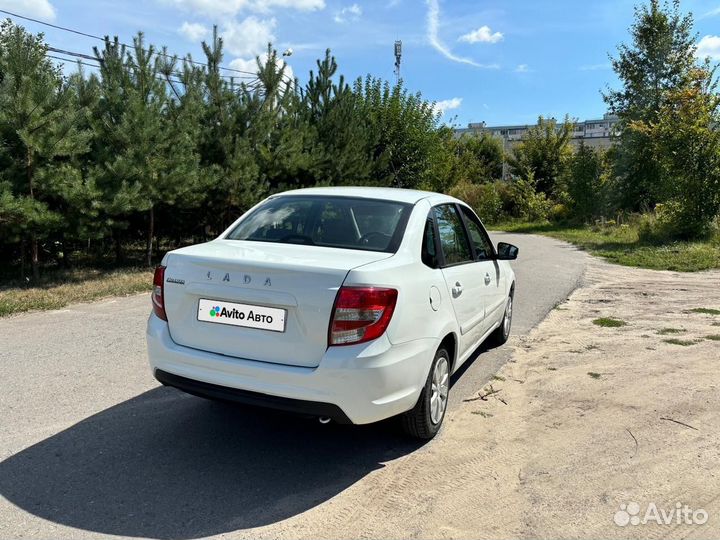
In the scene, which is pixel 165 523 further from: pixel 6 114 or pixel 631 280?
pixel 631 280

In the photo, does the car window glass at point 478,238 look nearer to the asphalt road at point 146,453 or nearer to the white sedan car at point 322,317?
the white sedan car at point 322,317

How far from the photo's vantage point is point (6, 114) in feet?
27.0

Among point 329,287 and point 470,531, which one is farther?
point 329,287

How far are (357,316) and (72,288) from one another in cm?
743

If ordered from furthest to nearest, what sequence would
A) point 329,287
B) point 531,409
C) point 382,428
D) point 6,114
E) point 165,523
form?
point 6,114 → point 531,409 → point 382,428 → point 329,287 → point 165,523

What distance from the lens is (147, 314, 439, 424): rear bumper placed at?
3.08 meters

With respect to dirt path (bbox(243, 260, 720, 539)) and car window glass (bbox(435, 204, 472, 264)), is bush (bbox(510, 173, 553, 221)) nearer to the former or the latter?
dirt path (bbox(243, 260, 720, 539))

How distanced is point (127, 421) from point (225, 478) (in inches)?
45.8

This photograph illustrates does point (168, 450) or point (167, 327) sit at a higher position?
point (167, 327)

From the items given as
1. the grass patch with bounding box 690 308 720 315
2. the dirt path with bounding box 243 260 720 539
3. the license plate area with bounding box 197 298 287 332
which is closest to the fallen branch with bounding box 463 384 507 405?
the dirt path with bounding box 243 260 720 539

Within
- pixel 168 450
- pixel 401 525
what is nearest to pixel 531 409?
pixel 401 525

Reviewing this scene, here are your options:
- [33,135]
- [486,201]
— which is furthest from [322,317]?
[486,201]

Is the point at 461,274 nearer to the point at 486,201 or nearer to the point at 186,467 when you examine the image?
the point at 186,467

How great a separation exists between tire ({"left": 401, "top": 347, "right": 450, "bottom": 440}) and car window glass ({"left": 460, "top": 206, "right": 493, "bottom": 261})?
1.46 meters
